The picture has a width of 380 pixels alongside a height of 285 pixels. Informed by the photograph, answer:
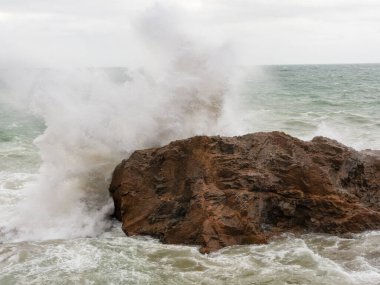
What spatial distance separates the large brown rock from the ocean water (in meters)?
0.26

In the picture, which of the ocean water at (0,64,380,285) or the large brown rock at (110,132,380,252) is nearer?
the ocean water at (0,64,380,285)

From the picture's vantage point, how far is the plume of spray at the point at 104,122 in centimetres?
715

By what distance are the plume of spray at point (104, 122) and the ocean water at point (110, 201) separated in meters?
0.02

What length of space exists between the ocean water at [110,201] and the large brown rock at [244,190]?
0.26m

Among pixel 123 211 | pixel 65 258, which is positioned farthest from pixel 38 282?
pixel 123 211

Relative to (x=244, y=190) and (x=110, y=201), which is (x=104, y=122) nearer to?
(x=110, y=201)

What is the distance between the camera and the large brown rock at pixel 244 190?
6.06 m

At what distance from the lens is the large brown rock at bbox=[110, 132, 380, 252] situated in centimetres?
606

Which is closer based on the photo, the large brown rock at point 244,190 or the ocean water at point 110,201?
the ocean water at point 110,201

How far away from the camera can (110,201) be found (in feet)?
24.4

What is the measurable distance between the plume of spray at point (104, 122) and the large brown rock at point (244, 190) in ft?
2.44

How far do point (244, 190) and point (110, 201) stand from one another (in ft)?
7.71

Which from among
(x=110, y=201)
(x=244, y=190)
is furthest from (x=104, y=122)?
(x=244, y=190)

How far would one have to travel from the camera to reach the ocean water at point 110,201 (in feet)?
16.8
